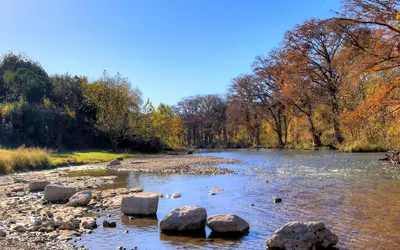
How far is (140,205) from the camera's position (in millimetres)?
12008

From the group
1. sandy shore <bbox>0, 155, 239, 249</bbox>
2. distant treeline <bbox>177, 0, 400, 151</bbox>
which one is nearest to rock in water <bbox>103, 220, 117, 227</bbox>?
sandy shore <bbox>0, 155, 239, 249</bbox>

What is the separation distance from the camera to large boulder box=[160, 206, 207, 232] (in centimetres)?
992

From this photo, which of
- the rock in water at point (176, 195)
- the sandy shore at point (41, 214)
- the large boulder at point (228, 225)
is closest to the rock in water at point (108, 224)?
the sandy shore at point (41, 214)

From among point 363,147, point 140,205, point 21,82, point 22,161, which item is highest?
point 21,82

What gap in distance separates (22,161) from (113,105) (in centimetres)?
2325

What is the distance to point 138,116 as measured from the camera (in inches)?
2138

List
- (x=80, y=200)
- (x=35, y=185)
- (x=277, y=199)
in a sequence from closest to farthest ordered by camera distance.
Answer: (x=80, y=200) → (x=277, y=199) → (x=35, y=185)

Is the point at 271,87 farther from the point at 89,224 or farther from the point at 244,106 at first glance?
the point at 89,224

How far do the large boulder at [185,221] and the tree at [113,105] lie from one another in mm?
41897

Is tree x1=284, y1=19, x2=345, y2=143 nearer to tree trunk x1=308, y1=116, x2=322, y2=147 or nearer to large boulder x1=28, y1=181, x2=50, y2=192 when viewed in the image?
tree trunk x1=308, y1=116, x2=322, y2=147

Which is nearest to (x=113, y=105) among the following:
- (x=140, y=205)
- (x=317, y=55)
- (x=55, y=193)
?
(x=317, y=55)

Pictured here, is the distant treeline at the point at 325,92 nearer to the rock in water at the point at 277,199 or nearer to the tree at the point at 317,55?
the tree at the point at 317,55

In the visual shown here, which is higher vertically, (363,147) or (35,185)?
(363,147)

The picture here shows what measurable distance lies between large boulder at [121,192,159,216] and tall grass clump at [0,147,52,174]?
18.5 meters
